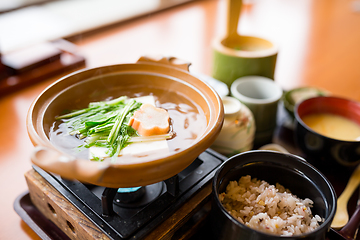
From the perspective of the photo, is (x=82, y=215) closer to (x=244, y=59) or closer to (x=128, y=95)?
(x=128, y=95)

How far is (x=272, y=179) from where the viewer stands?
107 centimetres

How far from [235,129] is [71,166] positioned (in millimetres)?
783

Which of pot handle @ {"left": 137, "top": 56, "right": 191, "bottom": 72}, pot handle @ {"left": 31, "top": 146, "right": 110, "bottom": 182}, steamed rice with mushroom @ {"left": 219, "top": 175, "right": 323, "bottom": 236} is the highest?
pot handle @ {"left": 137, "top": 56, "right": 191, "bottom": 72}

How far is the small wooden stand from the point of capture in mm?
913

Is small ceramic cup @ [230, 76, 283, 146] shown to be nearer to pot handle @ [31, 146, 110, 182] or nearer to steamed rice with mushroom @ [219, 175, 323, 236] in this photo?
steamed rice with mushroom @ [219, 175, 323, 236]

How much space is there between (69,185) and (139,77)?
0.47m

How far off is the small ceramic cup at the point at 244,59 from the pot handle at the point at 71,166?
3.70ft

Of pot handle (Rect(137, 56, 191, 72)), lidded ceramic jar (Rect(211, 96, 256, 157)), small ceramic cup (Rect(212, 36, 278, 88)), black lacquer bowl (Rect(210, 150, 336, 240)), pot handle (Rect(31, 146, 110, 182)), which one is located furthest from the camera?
small ceramic cup (Rect(212, 36, 278, 88))

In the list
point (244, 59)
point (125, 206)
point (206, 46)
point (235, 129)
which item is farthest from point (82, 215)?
point (206, 46)

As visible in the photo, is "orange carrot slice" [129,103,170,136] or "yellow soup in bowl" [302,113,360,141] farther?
"yellow soup in bowl" [302,113,360,141]

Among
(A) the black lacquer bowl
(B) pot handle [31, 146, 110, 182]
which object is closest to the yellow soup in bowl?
(A) the black lacquer bowl

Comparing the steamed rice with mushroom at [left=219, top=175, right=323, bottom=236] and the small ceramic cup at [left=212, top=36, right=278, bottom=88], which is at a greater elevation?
the small ceramic cup at [left=212, top=36, right=278, bottom=88]

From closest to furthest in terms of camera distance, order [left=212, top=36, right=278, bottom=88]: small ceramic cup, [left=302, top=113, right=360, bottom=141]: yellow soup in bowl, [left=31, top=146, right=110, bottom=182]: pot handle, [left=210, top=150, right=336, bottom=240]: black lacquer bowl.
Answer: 1. [left=31, top=146, right=110, bottom=182]: pot handle
2. [left=210, top=150, right=336, bottom=240]: black lacquer bowl
3. [left=302, top=113, right=360, bottom=141]: yellow soup in bowl
4. [left=212, top=36, right=278, bottom=88]: small ceramic cup

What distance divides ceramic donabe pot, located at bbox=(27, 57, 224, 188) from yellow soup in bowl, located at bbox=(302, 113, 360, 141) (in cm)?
70
